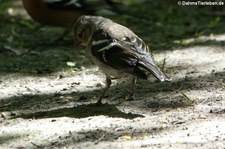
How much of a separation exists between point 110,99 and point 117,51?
0.65 m

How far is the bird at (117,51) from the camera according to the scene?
17.5 feet

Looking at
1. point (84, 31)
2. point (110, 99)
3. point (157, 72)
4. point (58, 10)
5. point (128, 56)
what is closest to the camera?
point (157, 72)

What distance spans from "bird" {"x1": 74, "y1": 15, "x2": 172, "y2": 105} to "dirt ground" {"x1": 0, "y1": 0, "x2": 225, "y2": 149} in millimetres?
339

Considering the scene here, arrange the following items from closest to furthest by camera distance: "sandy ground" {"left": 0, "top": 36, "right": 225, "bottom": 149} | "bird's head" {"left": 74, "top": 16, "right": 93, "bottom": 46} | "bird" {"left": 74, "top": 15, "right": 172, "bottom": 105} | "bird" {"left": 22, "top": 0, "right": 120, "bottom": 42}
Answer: "sandy ground" {"left": 0, "top": 36, "right": 225, "bottom": 149} < "bird" {"left": 74, "top": 15, "right": 172, "bottom": 105} < "bird's head" {"left": 74, "top": 16, "right": 93, "bottom": 46} < "bird" {"left": 22, "top": 0, "right": 120, "bottom": 42}

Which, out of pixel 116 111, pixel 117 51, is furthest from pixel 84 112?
pixel 117 51

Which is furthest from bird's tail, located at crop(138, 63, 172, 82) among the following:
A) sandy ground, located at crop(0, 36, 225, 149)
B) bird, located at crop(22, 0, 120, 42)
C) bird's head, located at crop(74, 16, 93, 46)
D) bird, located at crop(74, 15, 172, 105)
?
bird, located at crop(22, 0, 120, 42)

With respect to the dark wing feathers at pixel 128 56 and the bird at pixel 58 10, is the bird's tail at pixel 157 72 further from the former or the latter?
the bird at pixel 58 10

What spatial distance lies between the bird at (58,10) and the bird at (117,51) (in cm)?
270

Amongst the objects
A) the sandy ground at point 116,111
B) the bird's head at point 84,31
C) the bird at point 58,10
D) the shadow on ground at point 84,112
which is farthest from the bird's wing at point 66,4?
the shadow on ground at point 84,112

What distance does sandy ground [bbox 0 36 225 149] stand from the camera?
4.66 metres

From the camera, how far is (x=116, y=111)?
5.47 m

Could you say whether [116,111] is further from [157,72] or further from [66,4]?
[66,4]

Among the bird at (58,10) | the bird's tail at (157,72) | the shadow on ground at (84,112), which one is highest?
the bird's tail at (157,72)

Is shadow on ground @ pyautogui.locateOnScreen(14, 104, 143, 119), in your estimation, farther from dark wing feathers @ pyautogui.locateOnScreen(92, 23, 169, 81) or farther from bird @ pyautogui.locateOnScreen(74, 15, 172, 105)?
dark wing feathers @ pyautogui.locateOnScreen(92, 23, 169, 81)
